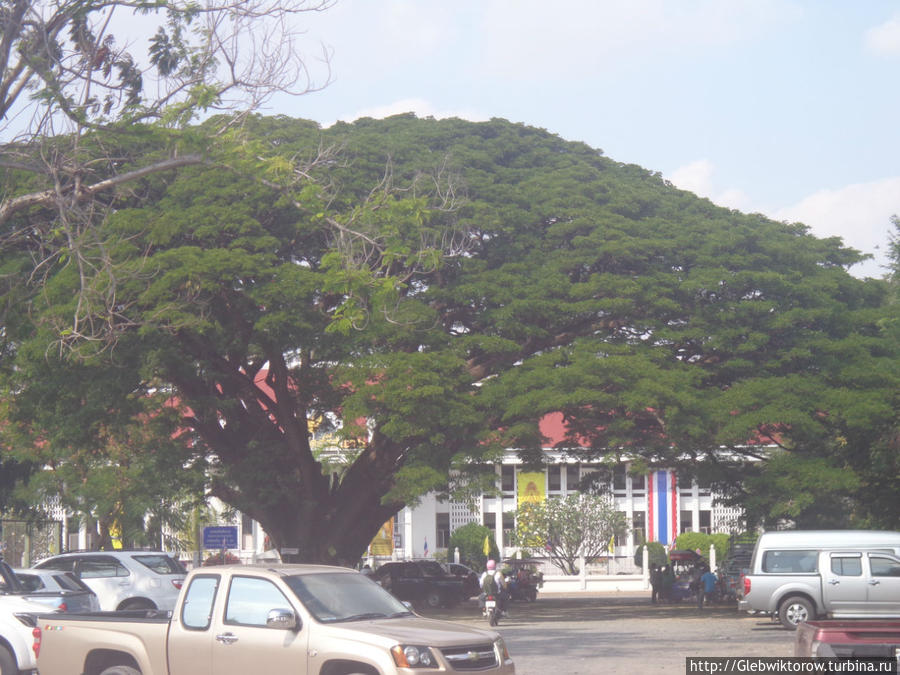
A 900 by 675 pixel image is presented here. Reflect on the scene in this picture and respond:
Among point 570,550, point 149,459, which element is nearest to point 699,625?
point 149,459

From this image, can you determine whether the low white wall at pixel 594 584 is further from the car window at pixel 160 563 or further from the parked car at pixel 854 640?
the parked car at pixel 854 640

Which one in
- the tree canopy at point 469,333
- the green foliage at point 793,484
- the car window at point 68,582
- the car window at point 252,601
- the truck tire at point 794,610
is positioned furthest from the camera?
the tree canopy at point 469,333

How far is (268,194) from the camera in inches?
1083

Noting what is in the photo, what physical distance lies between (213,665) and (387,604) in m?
1.73

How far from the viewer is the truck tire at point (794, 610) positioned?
2284cm

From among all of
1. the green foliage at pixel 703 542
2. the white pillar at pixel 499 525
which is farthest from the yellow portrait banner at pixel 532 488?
the green foliage at pixel 703 542

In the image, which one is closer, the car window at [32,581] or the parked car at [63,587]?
the parked car at [63,587]

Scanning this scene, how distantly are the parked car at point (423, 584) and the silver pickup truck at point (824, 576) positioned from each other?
1598cm

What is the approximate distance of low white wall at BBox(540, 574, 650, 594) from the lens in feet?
160

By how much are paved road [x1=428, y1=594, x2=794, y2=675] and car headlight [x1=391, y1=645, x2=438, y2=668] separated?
6337 millimetres

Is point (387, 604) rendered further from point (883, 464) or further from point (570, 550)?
point (570, 550)

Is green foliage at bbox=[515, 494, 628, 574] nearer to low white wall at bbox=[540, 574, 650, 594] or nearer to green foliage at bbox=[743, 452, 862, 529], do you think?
low white wall at bbox=[540, 574, 650, 594]

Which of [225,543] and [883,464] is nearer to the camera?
[883,464]

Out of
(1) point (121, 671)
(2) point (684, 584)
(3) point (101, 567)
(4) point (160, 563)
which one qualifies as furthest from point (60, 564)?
(2) point (684, 584)
